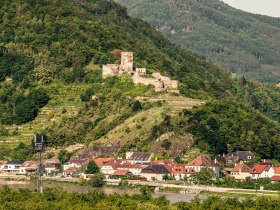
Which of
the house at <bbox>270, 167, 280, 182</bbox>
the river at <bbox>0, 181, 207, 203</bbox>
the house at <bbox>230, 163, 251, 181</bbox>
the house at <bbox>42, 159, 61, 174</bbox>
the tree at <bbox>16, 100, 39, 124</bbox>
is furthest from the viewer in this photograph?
the tree at <bbox>16, 100, 39, 124</bbox>

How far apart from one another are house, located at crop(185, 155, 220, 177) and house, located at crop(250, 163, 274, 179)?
3.87 meters

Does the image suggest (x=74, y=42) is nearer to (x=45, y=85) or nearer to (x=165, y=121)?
(x=45, y=85)

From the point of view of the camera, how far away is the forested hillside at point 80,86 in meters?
113

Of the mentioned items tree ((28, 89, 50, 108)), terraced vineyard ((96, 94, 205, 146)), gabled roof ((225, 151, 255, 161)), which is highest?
tree ((28, 89, 50, 108))

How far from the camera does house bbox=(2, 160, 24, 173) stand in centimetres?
11306

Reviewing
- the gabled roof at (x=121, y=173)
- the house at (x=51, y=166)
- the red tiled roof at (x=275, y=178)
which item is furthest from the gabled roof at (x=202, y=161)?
the house at (x=51, y=166)

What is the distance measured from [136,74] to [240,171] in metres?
33.1

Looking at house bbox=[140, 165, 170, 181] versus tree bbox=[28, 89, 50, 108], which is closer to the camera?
house bbox=[140, 165, 170, 181]

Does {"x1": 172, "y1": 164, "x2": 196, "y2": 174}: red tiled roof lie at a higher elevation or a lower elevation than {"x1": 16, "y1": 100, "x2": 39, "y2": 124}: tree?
lower

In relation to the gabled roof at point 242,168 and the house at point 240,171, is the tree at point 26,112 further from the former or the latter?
the gabled roof at point 242,168

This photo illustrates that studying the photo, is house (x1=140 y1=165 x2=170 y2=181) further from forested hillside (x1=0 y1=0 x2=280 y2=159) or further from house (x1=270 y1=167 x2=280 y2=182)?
house (x1=270 y1=167 x2=280 y2=182)

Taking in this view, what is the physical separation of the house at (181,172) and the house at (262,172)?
635 centimetres

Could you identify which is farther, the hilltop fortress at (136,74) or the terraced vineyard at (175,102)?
the hilltop fortress at (136,74)

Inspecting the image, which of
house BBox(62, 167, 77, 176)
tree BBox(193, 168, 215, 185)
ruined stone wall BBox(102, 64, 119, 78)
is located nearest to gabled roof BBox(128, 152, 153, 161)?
house BBox(62, 167, 77, 176)
